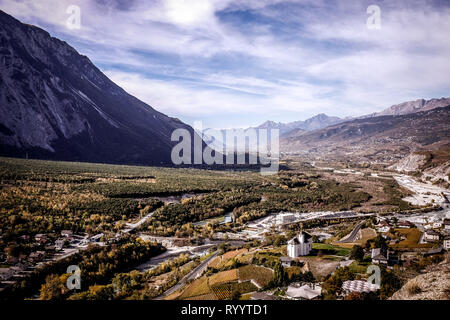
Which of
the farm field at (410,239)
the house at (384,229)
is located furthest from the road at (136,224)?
the house at (384,229)

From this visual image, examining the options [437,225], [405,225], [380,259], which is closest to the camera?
[380,259]

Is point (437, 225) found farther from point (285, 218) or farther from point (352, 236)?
point (285, 218)

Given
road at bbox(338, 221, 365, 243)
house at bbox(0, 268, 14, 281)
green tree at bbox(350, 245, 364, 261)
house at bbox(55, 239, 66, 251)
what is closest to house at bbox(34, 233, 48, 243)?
house at bbox(55, 239, 66, 251)

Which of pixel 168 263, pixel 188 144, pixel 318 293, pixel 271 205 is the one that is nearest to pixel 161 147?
pixel 188 144

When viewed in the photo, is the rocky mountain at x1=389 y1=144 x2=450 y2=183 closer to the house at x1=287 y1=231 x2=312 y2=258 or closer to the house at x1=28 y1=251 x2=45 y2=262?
the house at x1=287 y1=231 x2=312 y2=258

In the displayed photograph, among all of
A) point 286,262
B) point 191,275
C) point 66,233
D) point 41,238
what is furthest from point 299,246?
point 41,238

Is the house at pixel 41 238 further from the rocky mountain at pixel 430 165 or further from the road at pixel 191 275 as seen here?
the rocky mountain at pixel 430 165
